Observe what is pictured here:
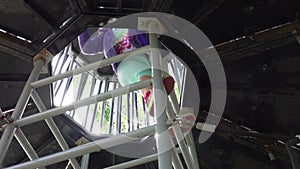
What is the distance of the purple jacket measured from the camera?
4.64 meters

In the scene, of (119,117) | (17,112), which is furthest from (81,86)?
(17,112)

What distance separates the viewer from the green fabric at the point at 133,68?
14.2 feet

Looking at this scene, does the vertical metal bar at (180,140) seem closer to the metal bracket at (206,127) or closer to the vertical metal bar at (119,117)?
the metal bracket at (206,127)

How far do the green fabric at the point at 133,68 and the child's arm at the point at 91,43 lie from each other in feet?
3.60

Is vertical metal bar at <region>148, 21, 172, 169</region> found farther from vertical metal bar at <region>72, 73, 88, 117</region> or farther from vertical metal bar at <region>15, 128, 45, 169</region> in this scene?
vertical metal bar at <region>72, 73, 88, 117</region>

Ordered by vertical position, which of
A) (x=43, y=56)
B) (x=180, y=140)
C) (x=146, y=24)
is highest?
(x=146, y=24)

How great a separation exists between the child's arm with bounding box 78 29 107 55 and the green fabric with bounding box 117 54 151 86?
1098 mm

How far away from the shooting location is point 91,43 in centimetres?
565

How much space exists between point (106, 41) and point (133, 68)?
35.5 inches

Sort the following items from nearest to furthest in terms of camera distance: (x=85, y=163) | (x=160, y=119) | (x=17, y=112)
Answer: (x=160, y=119), (x=17, y=112), (x=85, y=163)

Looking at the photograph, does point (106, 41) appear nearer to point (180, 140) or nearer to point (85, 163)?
point (85, 163)

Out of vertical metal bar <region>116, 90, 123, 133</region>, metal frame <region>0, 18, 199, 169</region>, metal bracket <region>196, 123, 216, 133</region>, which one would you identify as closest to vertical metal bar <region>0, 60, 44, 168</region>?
metal frame <region>0, 18, 199, 169</region>

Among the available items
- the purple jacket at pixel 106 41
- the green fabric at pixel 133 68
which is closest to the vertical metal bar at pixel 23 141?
the green fabric at pixel 133 68

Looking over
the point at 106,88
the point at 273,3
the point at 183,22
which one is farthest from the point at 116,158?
the point at 273,3
